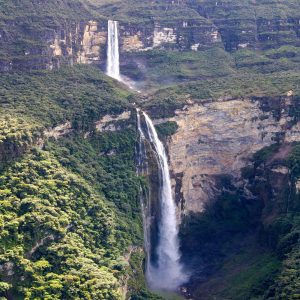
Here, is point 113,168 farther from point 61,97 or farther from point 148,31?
point 148,31

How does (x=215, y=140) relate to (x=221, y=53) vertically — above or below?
below

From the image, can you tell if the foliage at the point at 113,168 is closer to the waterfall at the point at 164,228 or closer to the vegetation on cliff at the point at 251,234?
the waterfall at the point at 164,228

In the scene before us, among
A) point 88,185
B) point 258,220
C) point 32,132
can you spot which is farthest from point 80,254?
point 258,220

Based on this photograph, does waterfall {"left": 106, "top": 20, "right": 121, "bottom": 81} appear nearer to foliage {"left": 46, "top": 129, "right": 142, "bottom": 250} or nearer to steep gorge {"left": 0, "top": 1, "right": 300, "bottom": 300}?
steep gorge {"left": 0, "top": 1, "right": 300, "bottom": 300}

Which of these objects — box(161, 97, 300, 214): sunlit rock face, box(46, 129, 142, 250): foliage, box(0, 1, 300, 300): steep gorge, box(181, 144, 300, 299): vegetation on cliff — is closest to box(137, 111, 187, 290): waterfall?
box(0, 1, 300, 300): steep gorge

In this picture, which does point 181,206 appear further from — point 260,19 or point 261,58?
point 260,19

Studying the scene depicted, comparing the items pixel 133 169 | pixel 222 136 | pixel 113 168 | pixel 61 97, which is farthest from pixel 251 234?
pixel 61 97

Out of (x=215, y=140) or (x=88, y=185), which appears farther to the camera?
(x=215, y=140)
